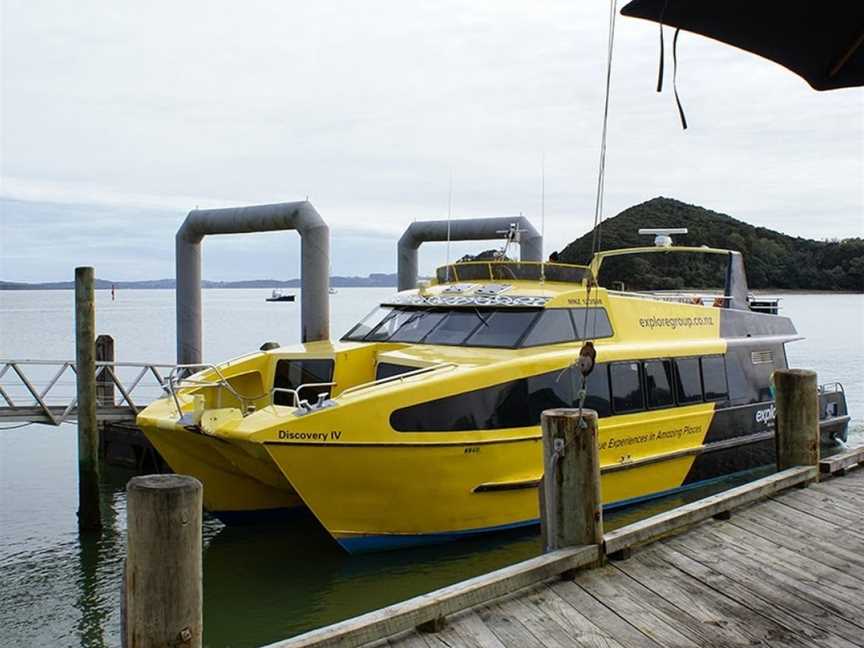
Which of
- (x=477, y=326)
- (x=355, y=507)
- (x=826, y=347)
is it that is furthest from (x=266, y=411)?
(x=826, y=347)

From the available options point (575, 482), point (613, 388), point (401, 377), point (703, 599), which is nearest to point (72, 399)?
point (401, 377)

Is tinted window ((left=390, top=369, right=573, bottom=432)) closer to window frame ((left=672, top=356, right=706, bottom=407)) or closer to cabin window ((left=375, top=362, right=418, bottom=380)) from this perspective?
cabin window ((left=375, top=362, right=418, bottom=380))

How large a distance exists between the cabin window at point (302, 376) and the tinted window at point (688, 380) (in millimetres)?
4149

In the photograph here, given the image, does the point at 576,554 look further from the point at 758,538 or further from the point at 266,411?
the point at 266,411

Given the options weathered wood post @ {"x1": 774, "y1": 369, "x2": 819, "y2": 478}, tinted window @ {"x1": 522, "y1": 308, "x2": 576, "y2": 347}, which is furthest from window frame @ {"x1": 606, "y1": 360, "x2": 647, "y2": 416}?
weathered wood post @ {"x1": 774, "y1": 369, "x2": 819, "y2": 478}

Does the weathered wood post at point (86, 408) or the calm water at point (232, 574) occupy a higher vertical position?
the weathered wood post at point (86, 408)

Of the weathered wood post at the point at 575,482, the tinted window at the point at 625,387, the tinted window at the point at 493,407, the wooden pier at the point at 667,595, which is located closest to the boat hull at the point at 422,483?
the tinted window at the point at 493,407

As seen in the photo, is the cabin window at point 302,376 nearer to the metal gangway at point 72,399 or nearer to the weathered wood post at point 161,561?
the metal gangway at point 72,399

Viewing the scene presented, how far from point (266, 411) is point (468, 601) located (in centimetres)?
390

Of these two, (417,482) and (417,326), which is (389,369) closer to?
(417,326)

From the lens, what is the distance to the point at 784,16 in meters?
3.85

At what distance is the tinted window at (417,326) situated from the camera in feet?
32.4

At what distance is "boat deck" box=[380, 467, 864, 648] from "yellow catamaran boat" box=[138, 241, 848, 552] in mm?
2250

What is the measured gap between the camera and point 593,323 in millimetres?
9734
